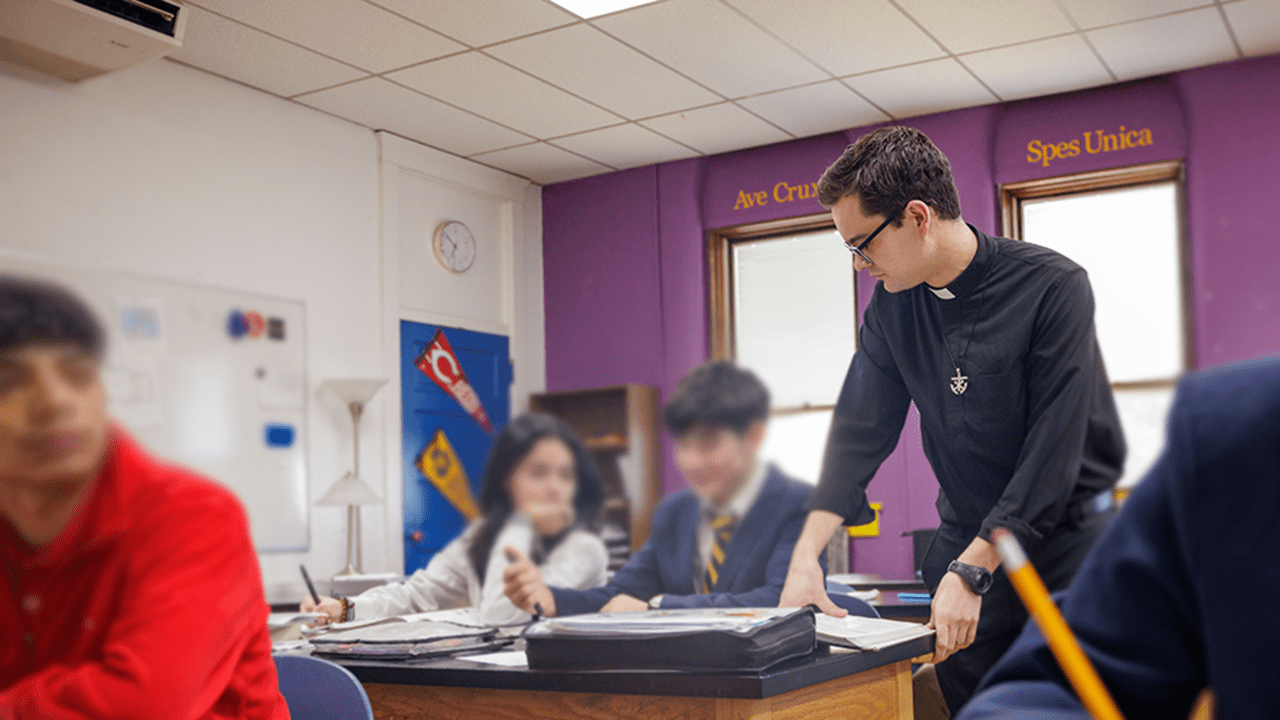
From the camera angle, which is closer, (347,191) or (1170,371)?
(1170,371)

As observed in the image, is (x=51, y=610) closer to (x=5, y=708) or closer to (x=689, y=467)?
(x=5, y=708)

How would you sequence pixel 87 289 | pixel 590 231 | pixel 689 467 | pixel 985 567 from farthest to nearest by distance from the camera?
pixel 590 231, pixel 985 567, pixel 689 467, pixel 87 289

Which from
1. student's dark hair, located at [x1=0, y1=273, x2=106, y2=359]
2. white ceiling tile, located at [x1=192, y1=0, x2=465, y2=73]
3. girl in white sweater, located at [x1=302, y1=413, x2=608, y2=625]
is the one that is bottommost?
girl in white sweater, located at [x1=302, y1=413, x2=608, y2=625]

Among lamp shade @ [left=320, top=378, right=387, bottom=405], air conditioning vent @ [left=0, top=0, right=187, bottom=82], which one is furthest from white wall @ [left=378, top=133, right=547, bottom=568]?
air conditioning vent @ [left=0, top=0, right=187, bottom=82]

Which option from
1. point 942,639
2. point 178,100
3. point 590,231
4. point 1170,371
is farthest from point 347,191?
point 1170,371

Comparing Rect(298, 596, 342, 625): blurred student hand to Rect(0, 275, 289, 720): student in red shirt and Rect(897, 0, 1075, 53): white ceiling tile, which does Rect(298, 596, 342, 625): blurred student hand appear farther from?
Rect(897, 0, 1075, 53): white ceiling tile

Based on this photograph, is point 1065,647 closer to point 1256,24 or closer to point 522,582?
point 522,582

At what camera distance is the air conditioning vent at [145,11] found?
307cm

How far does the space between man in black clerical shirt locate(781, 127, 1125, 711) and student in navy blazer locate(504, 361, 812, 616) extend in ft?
0.80

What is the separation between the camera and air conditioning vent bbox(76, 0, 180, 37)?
3.07 m

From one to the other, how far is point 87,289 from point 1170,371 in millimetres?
512

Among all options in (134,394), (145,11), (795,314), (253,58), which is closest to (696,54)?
(253,58)

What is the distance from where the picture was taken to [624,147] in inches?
109

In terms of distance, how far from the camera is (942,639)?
129 cm
